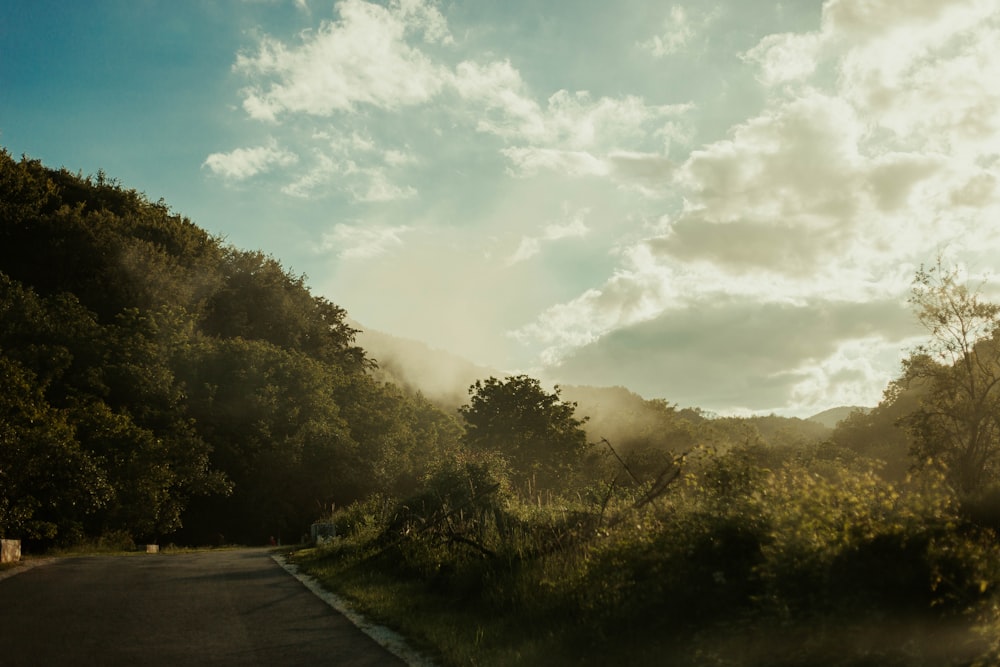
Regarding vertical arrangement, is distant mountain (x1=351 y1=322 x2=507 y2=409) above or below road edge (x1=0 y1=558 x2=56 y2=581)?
above

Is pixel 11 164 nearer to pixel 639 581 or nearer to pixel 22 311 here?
pixel 22 311

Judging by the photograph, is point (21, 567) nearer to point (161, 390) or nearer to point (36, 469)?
point (36, 469)

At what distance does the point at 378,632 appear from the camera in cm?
955

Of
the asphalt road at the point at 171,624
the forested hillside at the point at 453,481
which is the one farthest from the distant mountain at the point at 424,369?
the asphalt road at the point at 171,624

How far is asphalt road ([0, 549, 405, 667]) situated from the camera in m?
7.87

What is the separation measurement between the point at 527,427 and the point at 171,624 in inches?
2318

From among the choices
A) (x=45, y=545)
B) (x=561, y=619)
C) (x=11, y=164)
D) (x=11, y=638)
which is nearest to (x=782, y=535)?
(x=561, y=619)

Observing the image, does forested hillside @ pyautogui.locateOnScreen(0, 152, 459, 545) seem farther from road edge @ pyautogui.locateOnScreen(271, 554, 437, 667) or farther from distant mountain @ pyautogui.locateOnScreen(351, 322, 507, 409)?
distant mountain @ pyautogui.locateOnScreen(351, 322, 507, 409)

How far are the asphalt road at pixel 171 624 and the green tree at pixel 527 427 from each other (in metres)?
52.0

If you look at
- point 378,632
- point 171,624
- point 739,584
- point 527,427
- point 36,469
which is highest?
point 527,427

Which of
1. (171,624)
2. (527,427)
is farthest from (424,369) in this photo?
(171,624)

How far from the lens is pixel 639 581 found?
7.85 m

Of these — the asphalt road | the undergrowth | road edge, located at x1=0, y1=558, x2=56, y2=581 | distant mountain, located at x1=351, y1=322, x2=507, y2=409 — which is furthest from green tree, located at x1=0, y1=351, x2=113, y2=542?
distant mountain, located at x1=351, y1=322, x2=507, y2=409

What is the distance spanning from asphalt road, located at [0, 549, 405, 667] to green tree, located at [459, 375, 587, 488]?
5203cm
